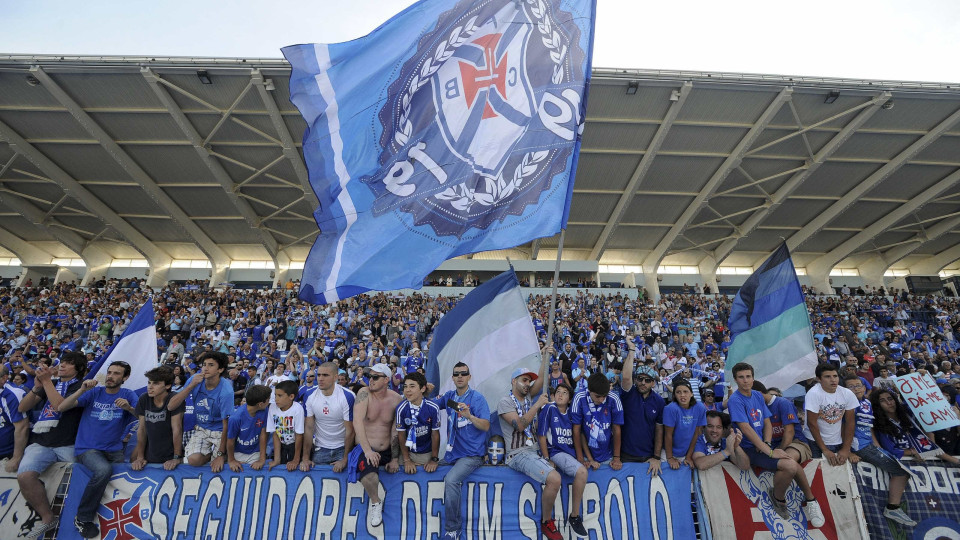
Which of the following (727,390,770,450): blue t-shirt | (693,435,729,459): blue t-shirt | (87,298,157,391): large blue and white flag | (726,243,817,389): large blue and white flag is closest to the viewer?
(727,390,770,450): blue t-shirt

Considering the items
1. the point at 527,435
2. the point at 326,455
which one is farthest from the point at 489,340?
the point at 326,455

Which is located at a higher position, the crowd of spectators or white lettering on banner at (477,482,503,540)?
the crowd of spectators

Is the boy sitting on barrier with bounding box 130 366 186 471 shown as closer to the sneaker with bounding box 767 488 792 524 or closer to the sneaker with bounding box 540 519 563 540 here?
the sneaker with bounding box 540 519 563 540

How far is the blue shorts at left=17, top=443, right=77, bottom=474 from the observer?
493 centimetres

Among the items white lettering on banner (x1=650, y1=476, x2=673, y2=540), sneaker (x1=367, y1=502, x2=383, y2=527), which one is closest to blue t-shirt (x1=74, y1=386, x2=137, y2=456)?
sneaker (x1=367, y1=502, x2=383, y2=527)

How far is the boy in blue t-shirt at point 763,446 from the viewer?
4.66 metres

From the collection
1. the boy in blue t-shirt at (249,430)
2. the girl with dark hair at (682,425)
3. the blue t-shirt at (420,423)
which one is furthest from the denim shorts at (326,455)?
the girl with dark hair at (682,425)

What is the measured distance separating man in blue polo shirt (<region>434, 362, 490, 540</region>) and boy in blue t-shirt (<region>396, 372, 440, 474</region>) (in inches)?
6.4

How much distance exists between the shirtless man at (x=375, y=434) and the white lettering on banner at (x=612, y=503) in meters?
2.21

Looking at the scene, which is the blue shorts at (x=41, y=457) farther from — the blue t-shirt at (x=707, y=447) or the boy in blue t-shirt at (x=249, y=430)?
the blue t-shirt at (x=707, y=447)

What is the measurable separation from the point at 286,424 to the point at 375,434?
3.29 feet

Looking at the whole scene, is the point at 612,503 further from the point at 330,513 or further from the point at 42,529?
the point at 42,529

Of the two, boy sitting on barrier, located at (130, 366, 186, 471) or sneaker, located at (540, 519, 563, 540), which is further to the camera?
boy sitting on barrier, located at (130, 366, 186, 471)

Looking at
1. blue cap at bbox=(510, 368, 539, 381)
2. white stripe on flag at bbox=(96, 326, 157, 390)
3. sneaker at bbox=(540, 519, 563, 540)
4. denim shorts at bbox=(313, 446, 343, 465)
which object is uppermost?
white stripe on flag at bbox=(96, 326, 157, 390)
